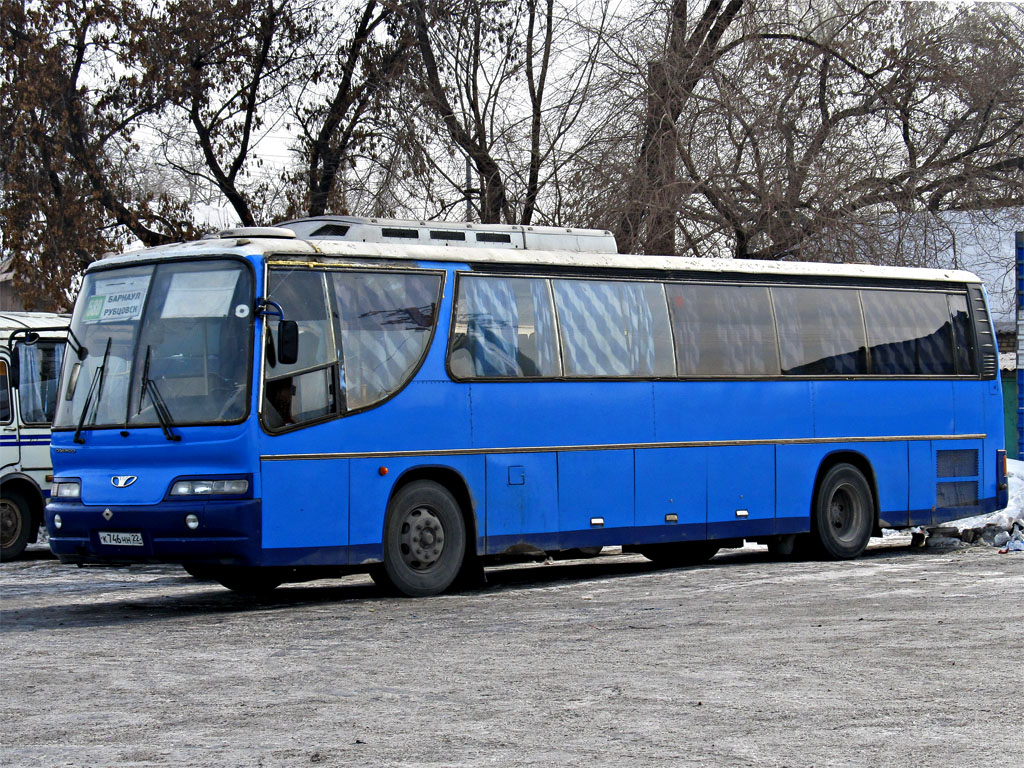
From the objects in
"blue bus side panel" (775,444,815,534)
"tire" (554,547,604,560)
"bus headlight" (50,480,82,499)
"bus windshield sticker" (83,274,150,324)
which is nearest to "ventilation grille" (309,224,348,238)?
"bus windshield sticker" (83,274,150,324)

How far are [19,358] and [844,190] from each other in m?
11.4

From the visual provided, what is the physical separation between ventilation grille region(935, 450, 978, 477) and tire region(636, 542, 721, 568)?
292cm

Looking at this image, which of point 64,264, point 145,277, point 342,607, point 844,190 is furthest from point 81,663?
point 64,264

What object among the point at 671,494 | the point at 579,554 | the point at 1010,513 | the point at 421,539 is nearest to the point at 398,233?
the point at 421,539

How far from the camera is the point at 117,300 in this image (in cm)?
1309

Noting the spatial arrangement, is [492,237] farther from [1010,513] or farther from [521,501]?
[1010,513]

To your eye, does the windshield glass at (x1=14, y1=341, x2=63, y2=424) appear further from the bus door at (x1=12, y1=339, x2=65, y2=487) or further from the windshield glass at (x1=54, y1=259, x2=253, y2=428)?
the windshield glass at (x1=54, y1=259, x2=253, y2=428)

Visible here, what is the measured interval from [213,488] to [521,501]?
3.24 meters

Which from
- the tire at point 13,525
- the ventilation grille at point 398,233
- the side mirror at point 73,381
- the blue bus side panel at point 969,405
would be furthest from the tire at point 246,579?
the blue bus side panel at point 969,405

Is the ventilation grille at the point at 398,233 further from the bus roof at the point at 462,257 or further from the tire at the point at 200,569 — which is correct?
the tire at the point at 200,569

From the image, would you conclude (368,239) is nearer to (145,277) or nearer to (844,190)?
(145,277)

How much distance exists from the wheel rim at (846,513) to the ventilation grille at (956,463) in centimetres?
133

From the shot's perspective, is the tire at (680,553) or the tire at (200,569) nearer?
the tire at (200,569)

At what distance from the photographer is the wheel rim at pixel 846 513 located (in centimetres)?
1756
